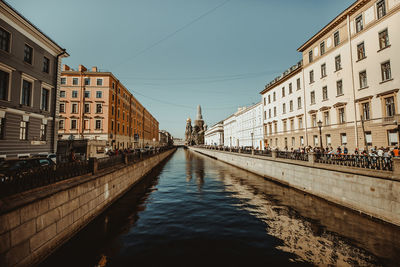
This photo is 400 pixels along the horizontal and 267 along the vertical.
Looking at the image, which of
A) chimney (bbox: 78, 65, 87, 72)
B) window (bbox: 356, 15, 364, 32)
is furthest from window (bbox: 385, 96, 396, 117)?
chimney (bbox: 78, 65, 87, 72)

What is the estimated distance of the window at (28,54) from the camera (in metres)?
17.0

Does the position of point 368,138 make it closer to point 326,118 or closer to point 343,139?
point 343,139

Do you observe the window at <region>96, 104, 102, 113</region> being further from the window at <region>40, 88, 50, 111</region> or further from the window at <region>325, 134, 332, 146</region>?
the window at <region>325, 134, 332, 146</region>

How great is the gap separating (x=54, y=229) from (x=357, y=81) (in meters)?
26.7

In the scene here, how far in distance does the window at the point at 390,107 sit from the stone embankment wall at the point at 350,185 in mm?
9753

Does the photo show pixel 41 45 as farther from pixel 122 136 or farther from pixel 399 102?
pixel 399 102

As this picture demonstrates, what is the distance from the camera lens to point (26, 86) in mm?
17094

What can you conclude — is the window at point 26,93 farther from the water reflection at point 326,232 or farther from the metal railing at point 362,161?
the metal railing at point 362,161

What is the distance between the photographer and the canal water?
623 cm

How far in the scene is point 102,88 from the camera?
38312 millimetres

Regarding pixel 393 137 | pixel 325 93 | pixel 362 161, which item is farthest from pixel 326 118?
Answer: pixel 362 161

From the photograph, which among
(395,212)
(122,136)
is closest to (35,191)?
(395,212)

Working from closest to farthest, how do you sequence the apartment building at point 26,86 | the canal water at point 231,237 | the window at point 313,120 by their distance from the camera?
the canal water at point 231,237
the apartment building at point 26,86
the window at point 313,120

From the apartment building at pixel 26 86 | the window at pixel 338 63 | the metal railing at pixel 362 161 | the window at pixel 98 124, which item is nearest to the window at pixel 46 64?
the apartment building at pixel 26 86
